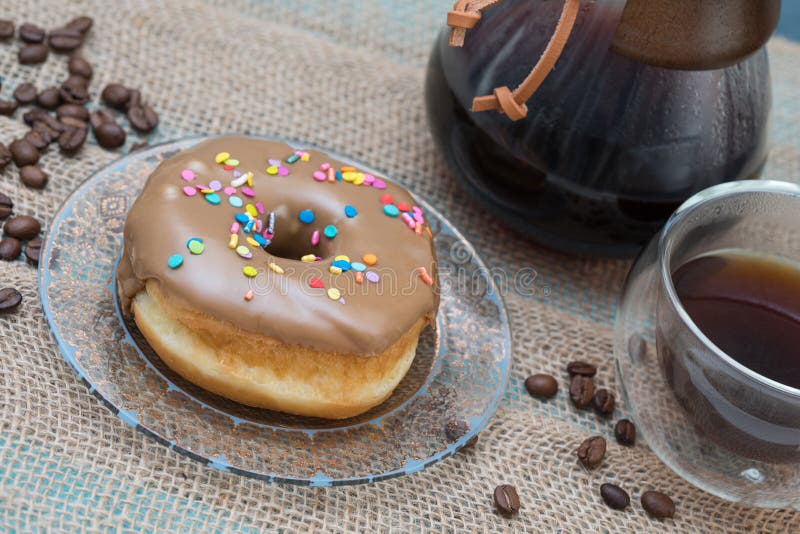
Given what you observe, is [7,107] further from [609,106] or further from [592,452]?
[592,452]

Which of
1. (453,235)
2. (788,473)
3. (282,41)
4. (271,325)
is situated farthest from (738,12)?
(282,41)

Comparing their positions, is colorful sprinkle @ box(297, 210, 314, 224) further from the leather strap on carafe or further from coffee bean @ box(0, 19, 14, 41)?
coffee bean @ box(0, 19, 14, 41)

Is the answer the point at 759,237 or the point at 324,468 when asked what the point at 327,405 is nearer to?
the point at 324,468

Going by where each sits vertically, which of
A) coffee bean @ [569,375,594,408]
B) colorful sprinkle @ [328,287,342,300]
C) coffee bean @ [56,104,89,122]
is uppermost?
colorful sprinkle @ [328,287,342,300]

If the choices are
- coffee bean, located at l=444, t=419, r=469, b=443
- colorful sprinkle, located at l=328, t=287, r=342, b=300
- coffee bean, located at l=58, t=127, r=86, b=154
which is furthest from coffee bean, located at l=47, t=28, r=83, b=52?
coffee bean, located at l=444, t=419, r=469, b=443

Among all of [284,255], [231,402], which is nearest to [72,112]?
[284,255]
